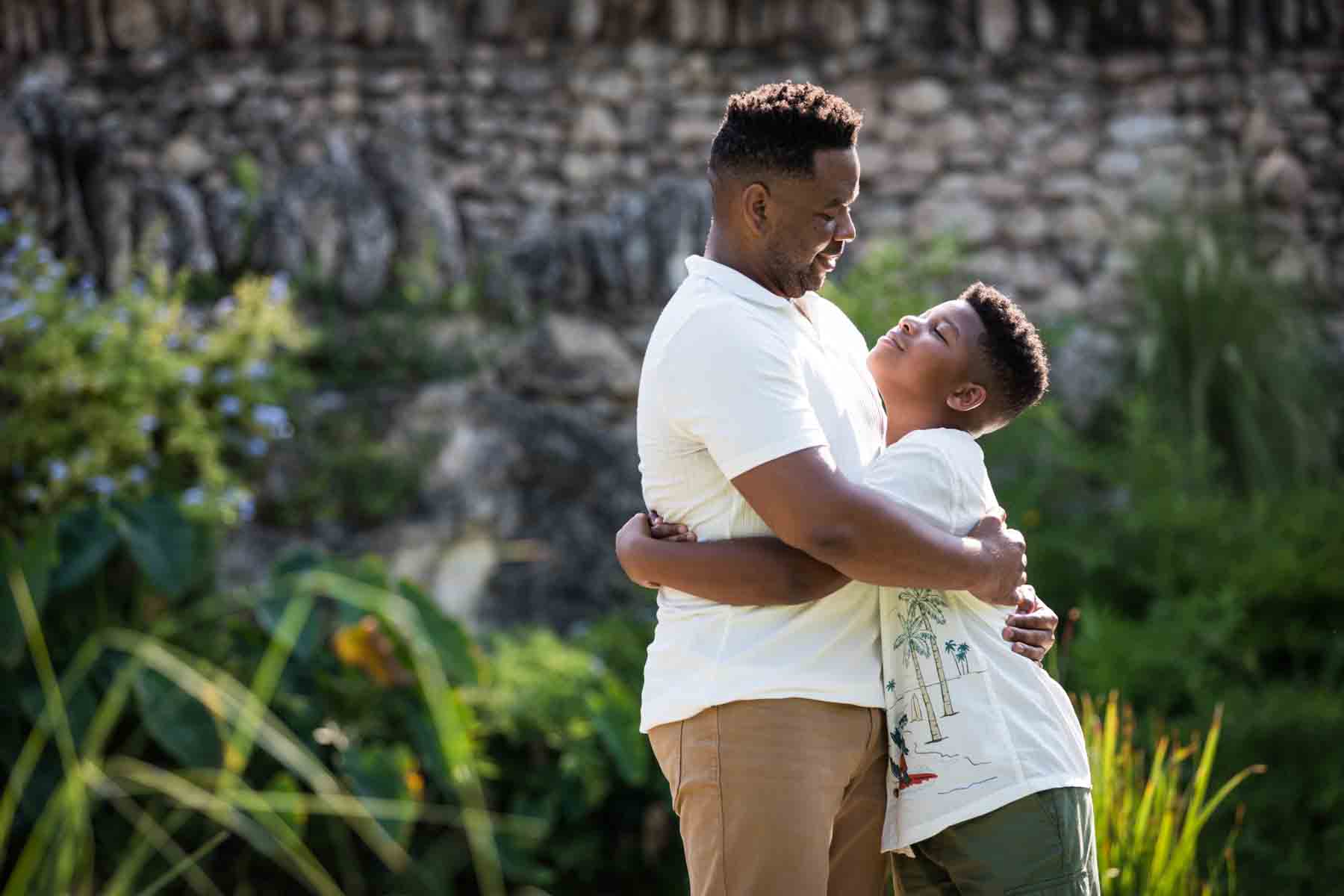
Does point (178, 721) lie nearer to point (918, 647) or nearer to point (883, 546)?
point (918, 647)

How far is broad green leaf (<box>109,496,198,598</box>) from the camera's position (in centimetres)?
420

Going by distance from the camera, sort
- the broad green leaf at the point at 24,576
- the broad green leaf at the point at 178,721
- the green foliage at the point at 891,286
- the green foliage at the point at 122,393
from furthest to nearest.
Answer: the green foliage at the point at 891,286, the green foliage at the point at 122,393, the broad green leaf at the point at 24,576, the broad green leaf at the point at 178,721

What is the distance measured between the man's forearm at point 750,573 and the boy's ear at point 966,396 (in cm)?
33

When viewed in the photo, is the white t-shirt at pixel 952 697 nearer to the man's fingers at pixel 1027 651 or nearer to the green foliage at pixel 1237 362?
the man's fingers at pixel 1027 651

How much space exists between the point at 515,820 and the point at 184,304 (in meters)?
2.76

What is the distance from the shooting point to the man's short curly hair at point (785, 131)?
1.87 m

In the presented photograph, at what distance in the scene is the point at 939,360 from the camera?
2.02m

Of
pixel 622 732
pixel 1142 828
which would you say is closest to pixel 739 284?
pixel 1142 828

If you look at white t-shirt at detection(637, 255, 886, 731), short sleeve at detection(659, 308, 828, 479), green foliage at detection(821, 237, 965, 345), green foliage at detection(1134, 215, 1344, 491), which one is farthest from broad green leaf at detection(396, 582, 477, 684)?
green foliage at detection(1134, 215, 1344, 491)

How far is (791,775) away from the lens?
1833 mm

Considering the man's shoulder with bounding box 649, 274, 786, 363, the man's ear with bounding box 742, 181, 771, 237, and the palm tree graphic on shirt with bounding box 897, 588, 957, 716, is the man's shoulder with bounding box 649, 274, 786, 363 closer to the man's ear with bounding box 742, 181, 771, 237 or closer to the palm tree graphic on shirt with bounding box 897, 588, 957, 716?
the man's ear with bounding box 742, 181, 771, 237

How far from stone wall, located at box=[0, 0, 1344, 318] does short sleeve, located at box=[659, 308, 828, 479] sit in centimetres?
477

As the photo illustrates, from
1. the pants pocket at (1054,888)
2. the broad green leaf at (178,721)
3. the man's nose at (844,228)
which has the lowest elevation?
the broad green leaf at (178,721)

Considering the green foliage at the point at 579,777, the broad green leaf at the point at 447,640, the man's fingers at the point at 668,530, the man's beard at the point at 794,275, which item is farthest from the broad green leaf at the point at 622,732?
the man's beard at the point at 794,275
